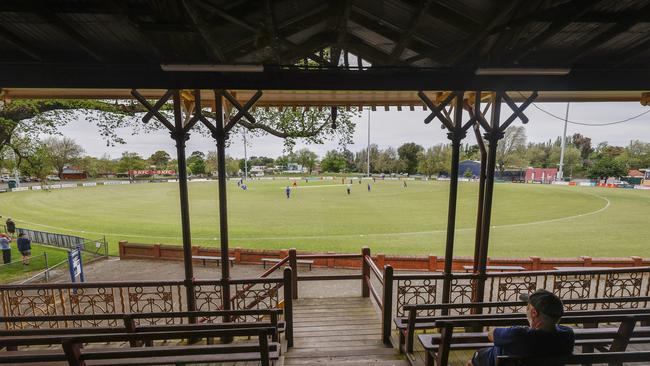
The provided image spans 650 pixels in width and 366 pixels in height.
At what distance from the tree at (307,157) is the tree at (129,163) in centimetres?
5211

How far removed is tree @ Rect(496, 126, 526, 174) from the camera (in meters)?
78.2

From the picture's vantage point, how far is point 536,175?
241ft

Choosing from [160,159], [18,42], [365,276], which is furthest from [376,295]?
[160,159]

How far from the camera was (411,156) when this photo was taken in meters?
95.8

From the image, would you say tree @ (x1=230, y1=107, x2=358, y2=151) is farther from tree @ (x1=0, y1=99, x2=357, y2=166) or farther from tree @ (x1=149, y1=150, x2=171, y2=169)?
tree @ (x1=149, y1=150, x2=171, y2=169)

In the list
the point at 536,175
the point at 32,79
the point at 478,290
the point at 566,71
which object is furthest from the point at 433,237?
the point at 536,175

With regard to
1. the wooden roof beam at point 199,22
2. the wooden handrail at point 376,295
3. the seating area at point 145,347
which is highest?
the wooden roof beam at point 199,22

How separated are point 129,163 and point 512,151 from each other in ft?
367

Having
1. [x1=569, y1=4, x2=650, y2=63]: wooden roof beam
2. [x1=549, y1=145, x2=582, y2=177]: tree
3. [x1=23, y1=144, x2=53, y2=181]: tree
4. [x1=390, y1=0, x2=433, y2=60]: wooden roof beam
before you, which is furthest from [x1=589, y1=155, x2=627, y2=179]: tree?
[x1=23, y1=144, x2=53, y2=181]: tree

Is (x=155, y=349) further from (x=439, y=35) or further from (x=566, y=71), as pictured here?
(x=566, y=71)

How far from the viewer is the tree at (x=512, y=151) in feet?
256

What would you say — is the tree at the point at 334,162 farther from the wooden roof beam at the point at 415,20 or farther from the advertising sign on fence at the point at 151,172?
the wooden roof beam at the point at 415,20

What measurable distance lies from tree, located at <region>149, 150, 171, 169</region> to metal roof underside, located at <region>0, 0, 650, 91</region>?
4421 inches

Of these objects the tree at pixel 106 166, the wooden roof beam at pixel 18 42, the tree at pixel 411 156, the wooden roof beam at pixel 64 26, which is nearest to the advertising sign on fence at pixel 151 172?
the tree at pixel 106 166
